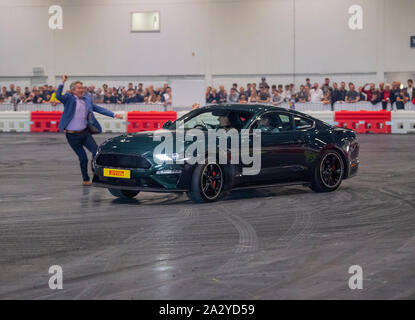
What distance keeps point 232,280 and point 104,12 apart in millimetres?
31770

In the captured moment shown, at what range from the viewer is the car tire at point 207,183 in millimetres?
10617

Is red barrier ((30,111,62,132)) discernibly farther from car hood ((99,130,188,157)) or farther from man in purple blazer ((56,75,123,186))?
car hood ((99,130,188,157))

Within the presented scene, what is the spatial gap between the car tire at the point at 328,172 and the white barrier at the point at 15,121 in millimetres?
19240

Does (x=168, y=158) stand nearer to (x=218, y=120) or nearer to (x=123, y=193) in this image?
(x=123, y=193)

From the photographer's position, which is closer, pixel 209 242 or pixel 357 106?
pixel 209 242

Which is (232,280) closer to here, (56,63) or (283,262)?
(283,262)

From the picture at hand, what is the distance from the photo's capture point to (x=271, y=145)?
37.8 feet

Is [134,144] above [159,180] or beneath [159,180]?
above

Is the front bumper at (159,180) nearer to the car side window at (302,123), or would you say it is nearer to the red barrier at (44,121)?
the car side window at (302,123)

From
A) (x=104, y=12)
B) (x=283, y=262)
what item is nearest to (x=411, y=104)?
(x=104, y=12)

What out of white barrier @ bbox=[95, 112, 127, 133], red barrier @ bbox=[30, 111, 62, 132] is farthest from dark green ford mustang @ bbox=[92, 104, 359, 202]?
red barrier @ bbox=[30, 111, 62, 132]

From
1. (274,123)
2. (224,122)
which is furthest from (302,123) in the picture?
(224,122)

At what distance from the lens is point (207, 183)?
1081 centimetres

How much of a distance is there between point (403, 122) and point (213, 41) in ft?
38.0
